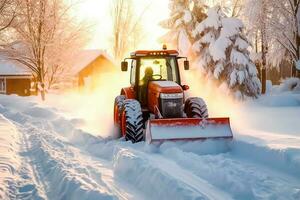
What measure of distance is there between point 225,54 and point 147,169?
19.6m

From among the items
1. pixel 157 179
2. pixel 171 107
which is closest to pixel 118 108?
pixel 171 107

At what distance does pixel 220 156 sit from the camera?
8.62m

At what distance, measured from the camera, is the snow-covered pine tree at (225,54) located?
83.5 feet

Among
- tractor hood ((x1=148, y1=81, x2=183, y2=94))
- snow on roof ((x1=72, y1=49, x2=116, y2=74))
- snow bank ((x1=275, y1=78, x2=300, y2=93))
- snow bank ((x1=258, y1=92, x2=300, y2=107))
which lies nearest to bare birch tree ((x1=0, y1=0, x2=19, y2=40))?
tractor hood ((x1=148, y1=81, x2=183, y2=94))

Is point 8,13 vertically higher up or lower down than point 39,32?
higher up

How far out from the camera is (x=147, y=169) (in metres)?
7.35

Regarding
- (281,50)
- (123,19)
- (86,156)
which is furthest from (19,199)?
(123,19)

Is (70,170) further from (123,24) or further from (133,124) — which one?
(123,24)

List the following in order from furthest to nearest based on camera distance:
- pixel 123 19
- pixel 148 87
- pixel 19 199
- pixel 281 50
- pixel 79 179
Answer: pixel 123 19 → pixel 281 50 → pixel 148 87 → pixel 79 179 → pixel 19 199

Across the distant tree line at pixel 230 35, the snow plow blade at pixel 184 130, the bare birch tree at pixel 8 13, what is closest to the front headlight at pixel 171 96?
the snow plow blade at pixel 184 130

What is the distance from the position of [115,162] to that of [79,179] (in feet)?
5.30

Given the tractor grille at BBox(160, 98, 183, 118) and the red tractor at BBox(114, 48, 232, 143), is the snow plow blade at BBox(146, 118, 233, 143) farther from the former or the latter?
the tractor grille at BBox(160, 98, 183, 118)

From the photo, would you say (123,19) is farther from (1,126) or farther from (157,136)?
(157,136)

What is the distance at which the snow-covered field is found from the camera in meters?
6.30
